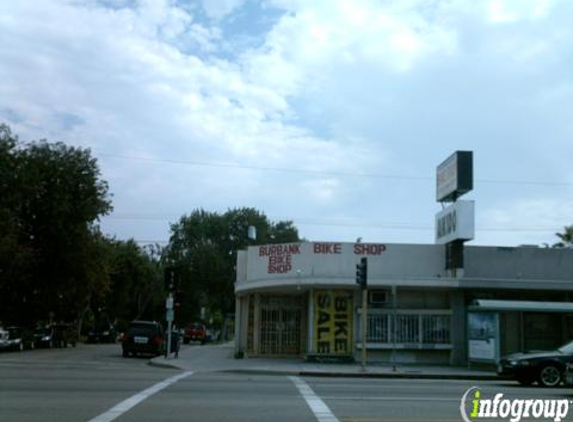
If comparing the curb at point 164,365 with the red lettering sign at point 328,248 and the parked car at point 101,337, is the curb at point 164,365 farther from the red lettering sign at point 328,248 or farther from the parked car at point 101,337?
the parked car at point 101,337

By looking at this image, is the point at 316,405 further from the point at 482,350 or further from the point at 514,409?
the point at 482,350

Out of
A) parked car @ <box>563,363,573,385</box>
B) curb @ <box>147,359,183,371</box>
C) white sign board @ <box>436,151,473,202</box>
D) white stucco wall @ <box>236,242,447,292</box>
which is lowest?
curb @ <box>147,359,183,371</box>

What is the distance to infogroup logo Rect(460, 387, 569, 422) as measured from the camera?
500 inches

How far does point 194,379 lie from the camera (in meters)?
20.1

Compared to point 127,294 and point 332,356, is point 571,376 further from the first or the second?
point 127,294

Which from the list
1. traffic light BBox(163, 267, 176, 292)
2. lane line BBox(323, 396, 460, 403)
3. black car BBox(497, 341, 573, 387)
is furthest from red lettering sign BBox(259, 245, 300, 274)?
lane line BBox(323, 396, 460, 403)

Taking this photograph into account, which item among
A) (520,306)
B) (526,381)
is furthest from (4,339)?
(526,381)

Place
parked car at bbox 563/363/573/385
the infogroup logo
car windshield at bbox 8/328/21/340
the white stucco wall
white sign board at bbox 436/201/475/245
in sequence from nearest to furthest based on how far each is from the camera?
the infogroup logo < parked car at bbox 563/363/573/385 < white sign board at bbox 436/201/475/245 < the white stucco wall < car windshield at bbox 8/328/21/340

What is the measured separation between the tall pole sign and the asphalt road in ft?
32.2

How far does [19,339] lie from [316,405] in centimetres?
3221

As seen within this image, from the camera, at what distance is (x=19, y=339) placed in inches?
1661

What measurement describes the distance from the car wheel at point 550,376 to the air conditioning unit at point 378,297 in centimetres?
1085

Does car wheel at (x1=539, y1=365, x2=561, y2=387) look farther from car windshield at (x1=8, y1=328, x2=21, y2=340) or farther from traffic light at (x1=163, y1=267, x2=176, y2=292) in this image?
car windshield at (x1=8, y1=328, x2=21, y2=340)

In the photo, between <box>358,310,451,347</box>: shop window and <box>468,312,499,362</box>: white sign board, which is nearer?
<box>468,312,499,362</box>: white sign board
